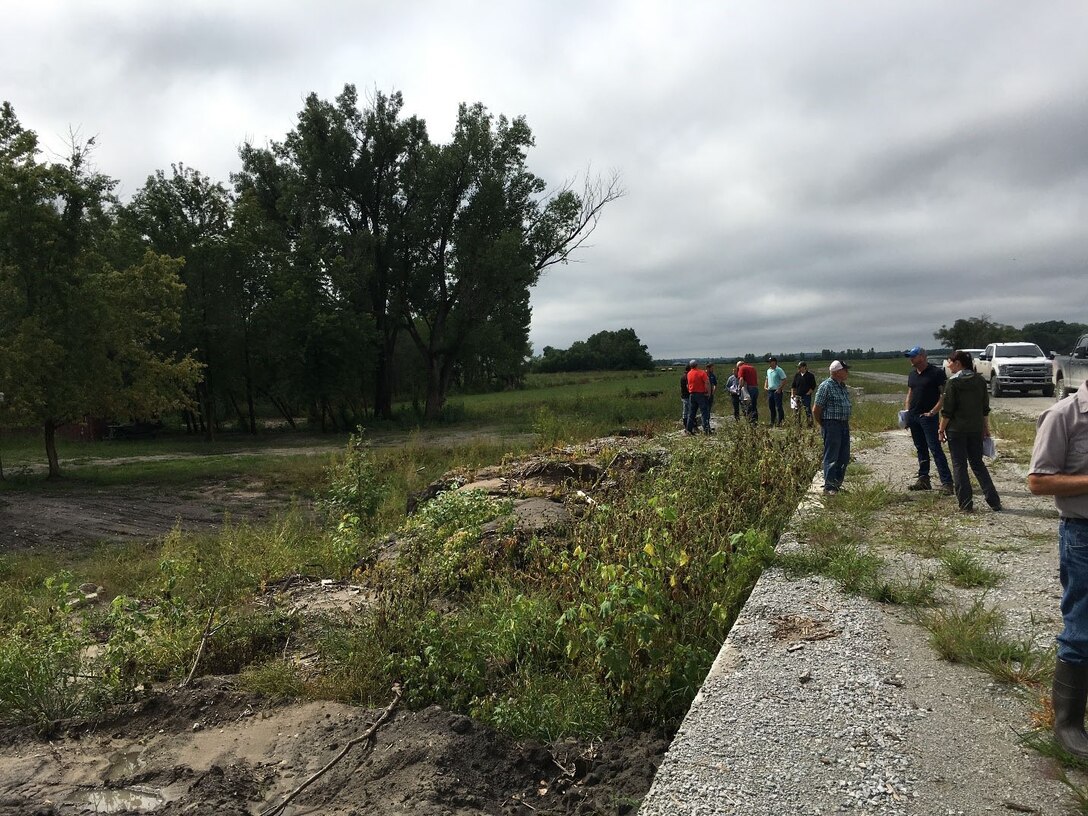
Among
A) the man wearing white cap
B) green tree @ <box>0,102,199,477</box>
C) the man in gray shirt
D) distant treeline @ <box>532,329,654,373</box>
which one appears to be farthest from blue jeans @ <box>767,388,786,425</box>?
distant treeline @ <box>532,329,654,373</box>

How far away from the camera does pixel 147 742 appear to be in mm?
4492

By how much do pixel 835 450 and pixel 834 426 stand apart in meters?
0.29

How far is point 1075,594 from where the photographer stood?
3090 mm

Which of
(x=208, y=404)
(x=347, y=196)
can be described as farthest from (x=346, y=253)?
(x=208, y=404)

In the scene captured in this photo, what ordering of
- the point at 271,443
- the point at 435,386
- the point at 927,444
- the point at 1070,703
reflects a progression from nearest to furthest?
1. the point at 1070,703
2. the point at 927,444
3. the point at 271,443
4. the point at 435,386

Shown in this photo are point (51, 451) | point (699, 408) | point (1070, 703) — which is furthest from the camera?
point (51, 451)

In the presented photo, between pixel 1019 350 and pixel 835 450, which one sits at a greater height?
pixel 1019 350

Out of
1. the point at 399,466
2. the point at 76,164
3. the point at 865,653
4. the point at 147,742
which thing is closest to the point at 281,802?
the point at 147,742

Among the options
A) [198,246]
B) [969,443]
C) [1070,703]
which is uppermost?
[198,246]

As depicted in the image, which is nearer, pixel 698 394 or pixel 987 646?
pixel 987 646

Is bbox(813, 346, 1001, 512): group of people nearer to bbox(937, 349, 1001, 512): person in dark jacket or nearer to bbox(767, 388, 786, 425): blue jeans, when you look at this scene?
bbox(937, 349, 1001, 512): person in dark jacket

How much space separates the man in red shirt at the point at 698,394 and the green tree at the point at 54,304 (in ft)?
49.4

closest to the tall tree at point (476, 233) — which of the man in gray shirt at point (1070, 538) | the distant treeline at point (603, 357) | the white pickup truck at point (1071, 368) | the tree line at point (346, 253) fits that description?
the tree line at point (346, 253)

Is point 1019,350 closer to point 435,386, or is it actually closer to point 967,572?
point 435,386
